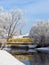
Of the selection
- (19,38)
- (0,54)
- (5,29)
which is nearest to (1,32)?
(5,29)

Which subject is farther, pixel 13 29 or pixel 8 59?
pixel 13 29

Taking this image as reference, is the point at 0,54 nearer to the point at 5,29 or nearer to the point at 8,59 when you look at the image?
the point at 8,59

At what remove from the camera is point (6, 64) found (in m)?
12.1

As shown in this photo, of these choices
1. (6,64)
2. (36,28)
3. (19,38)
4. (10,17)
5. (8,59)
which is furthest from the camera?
(19,38)

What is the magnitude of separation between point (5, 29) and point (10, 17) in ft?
10.1

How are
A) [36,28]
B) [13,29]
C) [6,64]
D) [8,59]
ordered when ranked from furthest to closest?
[36,28], [13,29], [8,59], [6,64]

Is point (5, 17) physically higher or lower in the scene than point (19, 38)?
higher

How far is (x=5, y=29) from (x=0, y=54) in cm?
3829

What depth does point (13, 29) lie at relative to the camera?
5531 centimetres

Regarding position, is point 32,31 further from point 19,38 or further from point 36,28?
point 19,38

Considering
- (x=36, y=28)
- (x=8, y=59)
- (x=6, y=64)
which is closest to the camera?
(x=6, y=64)

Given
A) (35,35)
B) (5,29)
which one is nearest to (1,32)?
(5,29)

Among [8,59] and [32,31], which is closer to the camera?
[8,59]

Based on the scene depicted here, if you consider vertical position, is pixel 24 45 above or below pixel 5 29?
below
